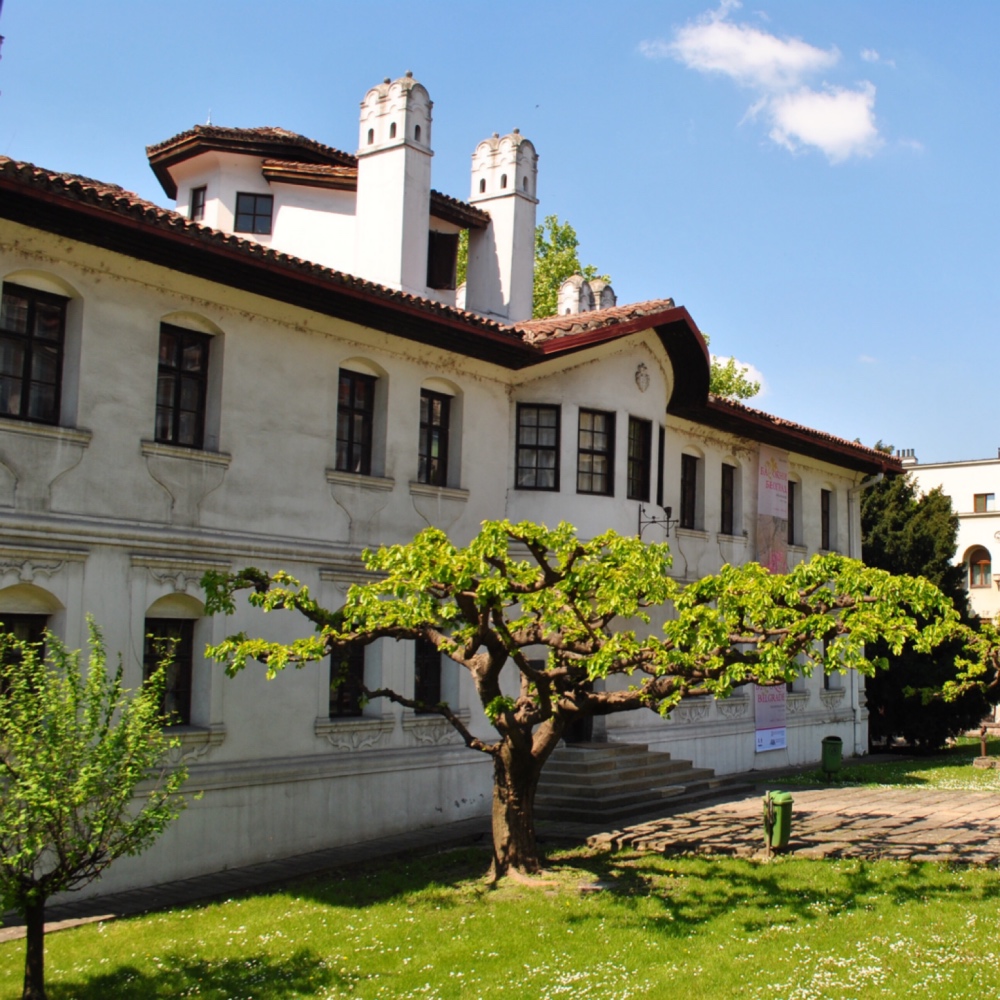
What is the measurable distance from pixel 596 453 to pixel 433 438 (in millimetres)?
2892

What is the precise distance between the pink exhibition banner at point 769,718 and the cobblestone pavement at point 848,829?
Result: 4539mm

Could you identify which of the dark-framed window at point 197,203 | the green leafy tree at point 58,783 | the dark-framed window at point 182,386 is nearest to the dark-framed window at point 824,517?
the dark-framed window at point 197,203

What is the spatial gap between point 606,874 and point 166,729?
533 centimetres

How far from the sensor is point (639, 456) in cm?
1939

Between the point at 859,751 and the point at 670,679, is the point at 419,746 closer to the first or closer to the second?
the point at 670,679

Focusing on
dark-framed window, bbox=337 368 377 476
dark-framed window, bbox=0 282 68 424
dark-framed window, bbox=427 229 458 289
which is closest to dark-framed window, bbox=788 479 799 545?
dark-framed window, bbox=427 229 458 289

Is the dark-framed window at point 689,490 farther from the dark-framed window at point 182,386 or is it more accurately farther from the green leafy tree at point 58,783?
the green leafy tree at point 58,783

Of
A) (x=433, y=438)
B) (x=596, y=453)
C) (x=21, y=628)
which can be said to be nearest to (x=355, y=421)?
(x=433, y=438)

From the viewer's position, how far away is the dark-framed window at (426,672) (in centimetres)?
1703

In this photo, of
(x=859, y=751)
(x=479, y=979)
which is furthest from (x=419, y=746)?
(x=859, y=751)

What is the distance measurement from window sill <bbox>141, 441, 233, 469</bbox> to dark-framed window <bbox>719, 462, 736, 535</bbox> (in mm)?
12666

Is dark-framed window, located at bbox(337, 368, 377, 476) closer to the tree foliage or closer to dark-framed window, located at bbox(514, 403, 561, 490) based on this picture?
dark-framed window, located at bbox(514, 403, 561, 490)

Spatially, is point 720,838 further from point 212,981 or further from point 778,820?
point 212,981

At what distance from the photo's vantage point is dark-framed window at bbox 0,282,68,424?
40.2 feet
